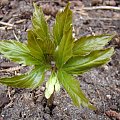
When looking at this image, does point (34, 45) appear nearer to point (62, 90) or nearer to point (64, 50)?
point (64, 50)

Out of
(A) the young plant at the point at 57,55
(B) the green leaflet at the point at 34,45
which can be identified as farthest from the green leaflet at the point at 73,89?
(B) the green leaflet at the point at 34,45

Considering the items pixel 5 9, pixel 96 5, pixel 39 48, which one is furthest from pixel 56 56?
pixel 96 5

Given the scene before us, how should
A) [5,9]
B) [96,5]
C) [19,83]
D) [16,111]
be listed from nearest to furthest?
[19,83]
[16,111]
[5,9]
[96,5]

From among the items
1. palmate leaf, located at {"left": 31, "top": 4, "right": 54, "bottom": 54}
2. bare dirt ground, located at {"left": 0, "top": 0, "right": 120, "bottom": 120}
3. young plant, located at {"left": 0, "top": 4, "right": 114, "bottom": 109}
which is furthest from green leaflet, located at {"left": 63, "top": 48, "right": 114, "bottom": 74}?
bare dirt ground, located at {"left": 0, "top": 0, "right": 120, "bottom": 120}

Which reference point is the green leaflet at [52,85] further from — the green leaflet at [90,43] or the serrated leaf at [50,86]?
the green leaflet at [90,43]

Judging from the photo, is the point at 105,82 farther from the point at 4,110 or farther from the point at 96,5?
the point at 96,5

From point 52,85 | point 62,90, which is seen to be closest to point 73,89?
point 52,85

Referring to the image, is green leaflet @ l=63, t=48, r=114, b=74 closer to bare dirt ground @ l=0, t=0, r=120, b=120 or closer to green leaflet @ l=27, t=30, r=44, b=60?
green leaflet @ l=27, t=30, r=44, b=60
